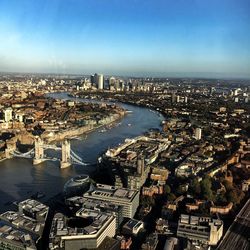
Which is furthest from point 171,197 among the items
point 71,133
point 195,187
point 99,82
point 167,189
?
point 99,82

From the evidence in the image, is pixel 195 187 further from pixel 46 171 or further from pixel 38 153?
pixel 38 153

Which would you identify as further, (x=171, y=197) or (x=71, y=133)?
(x=71, y=133)

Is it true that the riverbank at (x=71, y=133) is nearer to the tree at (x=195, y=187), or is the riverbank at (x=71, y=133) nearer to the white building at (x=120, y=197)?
the white building at (x=120, y=197)

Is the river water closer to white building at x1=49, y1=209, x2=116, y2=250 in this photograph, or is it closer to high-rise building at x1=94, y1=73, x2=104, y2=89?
white building at x1=49, y1=209, x2=116, y2=250

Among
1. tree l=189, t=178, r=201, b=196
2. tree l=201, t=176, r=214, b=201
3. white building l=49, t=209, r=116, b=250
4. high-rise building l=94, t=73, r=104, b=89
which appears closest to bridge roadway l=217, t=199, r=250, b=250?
tree l=201, t=176, r=214, b=201

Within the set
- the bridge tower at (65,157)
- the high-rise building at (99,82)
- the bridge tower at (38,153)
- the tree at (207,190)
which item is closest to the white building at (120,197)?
the tree at (207,190)

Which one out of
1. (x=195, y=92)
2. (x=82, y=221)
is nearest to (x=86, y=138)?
(x=82, y=221)
